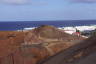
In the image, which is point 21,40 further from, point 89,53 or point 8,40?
point 89,53

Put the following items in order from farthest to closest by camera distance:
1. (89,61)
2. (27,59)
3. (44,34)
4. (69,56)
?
(44,34) → (27,59) → (69,56) → (89,61)

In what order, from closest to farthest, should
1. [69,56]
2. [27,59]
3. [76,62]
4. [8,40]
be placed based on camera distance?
1. [76,62]
2. [69,56]
3. [27,59]
4. [8,40]

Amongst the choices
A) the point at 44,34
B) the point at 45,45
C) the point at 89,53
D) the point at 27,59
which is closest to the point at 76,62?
the point at 89,53

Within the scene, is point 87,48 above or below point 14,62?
above

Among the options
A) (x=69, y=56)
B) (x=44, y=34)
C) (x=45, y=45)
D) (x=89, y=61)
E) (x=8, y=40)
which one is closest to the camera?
(x=89, y=61)

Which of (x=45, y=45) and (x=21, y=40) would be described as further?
(x=21, y=40)

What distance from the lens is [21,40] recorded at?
2030 cm

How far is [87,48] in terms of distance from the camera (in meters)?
10.0

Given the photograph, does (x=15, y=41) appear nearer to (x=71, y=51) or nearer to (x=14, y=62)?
(x=14, y=62)

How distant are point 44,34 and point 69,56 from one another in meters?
14.8

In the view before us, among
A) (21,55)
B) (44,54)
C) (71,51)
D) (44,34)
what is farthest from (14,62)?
(44,34)

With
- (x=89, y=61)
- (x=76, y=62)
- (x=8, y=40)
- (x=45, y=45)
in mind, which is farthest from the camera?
(x=8, y=40)

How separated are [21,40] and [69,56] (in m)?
10.0

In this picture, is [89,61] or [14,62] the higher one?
[89,61]
